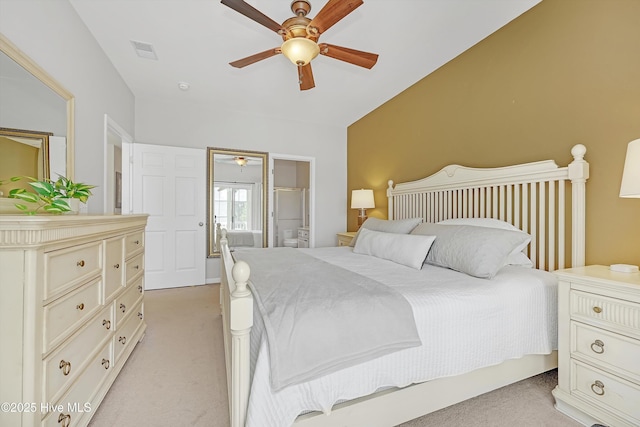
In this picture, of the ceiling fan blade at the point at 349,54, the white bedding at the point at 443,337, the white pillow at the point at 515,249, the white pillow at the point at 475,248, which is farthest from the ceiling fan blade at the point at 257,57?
the white pillow at the point at 515,249

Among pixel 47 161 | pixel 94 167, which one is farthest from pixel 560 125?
pixel 94 167

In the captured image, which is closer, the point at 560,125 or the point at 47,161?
the point at 47,161

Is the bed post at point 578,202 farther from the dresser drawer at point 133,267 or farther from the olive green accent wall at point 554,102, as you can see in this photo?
the dresser drawer at point 133,267

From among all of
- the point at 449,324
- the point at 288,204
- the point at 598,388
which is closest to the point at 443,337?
the point at 449,324

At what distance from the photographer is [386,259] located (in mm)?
2367

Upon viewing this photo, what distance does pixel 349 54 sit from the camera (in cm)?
223

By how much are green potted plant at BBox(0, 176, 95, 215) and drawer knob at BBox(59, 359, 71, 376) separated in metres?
0.64

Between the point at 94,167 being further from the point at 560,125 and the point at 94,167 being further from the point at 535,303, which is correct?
Answer: the point at 560,125

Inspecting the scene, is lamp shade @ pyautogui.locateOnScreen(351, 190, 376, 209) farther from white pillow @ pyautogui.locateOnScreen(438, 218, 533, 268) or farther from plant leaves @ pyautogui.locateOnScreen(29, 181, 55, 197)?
plant leaves @ pyautogui.locateOnScreen(29, 181, 55, 197)

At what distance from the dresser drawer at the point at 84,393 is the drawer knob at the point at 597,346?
244 cm

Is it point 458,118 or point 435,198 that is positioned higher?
point 458,118

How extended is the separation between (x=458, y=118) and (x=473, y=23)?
824 mm

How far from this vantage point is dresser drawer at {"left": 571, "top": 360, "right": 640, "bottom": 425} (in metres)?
1.31

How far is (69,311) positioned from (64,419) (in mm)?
438
